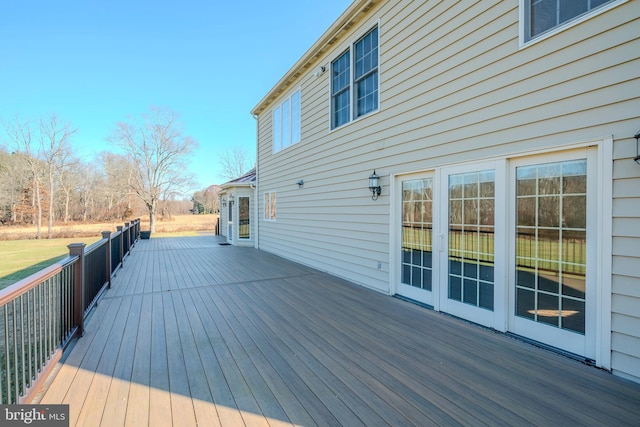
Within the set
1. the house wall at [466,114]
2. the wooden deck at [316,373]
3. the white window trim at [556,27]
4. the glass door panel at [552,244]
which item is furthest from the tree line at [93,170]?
the white window trim at [556,27]

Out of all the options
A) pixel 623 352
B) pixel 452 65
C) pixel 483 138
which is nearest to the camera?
pixel 623 352

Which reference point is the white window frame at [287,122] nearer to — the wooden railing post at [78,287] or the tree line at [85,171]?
the wooden railing post at [78,287]

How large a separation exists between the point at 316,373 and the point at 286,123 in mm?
7357

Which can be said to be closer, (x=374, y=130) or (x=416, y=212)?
(x=416, y=212)

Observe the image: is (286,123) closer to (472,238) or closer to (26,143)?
(472,238)

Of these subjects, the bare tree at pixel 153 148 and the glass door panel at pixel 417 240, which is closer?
the glass door panel at pixel 417 240

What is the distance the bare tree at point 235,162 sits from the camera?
1153 inches

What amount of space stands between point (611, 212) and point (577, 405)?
1.51 metres

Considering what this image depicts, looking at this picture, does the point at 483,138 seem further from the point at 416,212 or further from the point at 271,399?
the point at 271,399

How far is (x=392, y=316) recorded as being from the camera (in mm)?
3691

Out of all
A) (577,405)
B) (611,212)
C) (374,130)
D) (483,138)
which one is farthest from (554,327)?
(374,130)

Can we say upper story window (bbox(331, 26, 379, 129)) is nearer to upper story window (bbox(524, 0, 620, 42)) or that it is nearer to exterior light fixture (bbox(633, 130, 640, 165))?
upper story window (bbox(524, 0, 620, 42))

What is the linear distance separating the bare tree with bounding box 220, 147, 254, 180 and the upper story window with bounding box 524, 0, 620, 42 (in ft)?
91.7

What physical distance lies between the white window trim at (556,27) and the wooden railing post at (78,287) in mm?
5174
